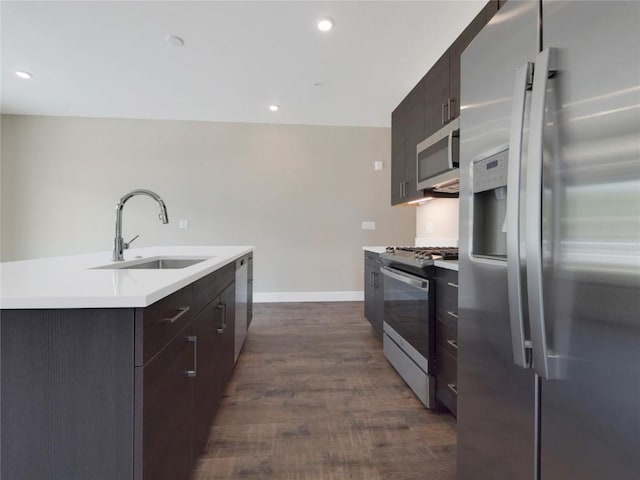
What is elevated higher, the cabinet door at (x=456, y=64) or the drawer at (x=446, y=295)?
the cabinet door at (x=456, y=64)

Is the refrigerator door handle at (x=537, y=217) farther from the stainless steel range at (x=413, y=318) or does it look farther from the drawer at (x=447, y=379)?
the stainless steel range at (x=413, y=318)

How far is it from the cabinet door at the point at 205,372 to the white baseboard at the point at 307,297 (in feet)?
9.70

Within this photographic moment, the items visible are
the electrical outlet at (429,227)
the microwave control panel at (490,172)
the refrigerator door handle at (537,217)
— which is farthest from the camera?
the electrical outlet at (429,227)

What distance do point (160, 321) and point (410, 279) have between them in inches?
58.9

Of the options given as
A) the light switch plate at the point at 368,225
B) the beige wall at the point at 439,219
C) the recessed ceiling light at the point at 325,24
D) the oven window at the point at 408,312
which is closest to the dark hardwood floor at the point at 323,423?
the oven window at the point at 408,312

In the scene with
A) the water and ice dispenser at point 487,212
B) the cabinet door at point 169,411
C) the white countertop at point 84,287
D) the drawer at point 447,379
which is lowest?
the drawer at point 447,379

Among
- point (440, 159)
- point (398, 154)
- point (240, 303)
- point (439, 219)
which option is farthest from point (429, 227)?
point (240, 303)

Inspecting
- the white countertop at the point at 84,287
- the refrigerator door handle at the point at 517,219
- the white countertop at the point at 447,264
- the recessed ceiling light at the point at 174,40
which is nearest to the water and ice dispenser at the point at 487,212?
the refrigerator door handle at the point at 517,219

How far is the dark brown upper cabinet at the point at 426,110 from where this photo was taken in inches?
70.5

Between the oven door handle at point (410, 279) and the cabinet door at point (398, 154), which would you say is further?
the cabinet door at point (398, 154)

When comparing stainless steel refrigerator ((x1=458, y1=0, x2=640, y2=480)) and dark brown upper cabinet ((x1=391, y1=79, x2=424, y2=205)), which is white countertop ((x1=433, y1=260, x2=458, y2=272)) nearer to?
stainless steel refrigerator ((x1=458, y1=0, x2=640, y2=480))

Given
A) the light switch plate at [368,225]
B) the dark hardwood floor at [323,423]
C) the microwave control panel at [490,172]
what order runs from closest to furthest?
the microwave control panel at [490,172] < the dark hardwood floor at [323,423] < the light switch plate at [368,225]

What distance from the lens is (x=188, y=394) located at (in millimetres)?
1108

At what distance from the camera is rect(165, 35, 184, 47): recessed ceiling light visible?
2596 mm
